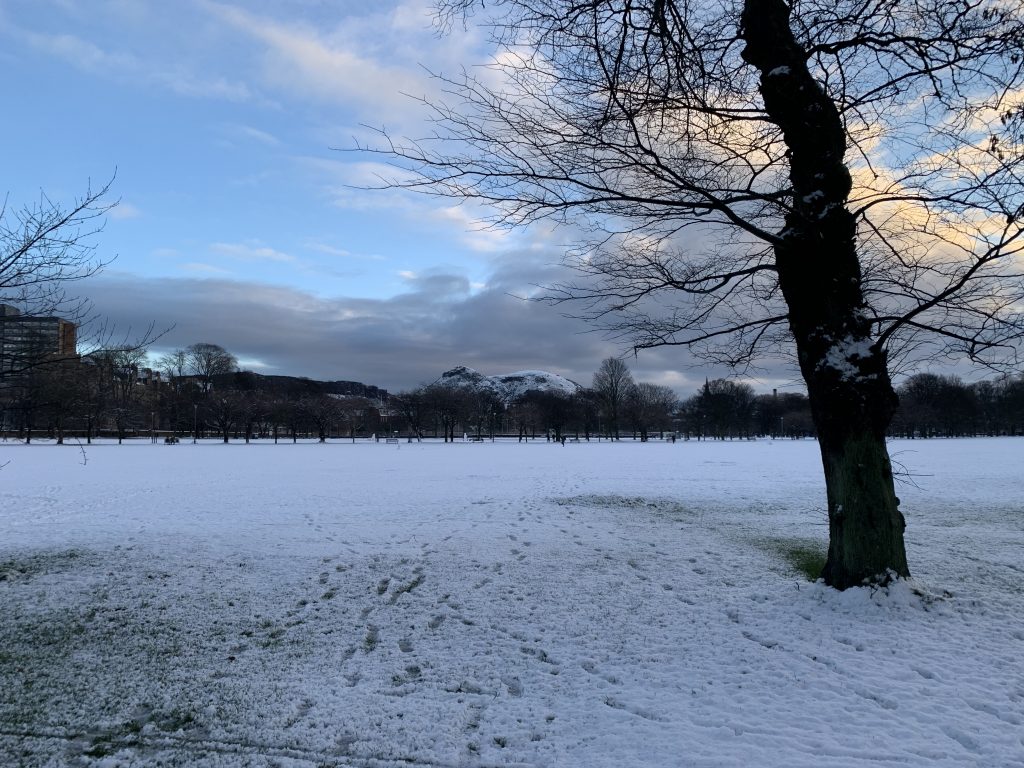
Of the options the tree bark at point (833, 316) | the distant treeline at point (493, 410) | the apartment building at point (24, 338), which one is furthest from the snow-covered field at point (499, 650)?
the distant treeline at point (493, 410)

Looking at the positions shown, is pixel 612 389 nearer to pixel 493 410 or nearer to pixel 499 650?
pixel 493 410

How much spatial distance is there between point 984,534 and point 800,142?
8.32m

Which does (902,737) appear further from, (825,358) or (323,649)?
(323,649)

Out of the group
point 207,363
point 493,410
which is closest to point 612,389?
point 493,410

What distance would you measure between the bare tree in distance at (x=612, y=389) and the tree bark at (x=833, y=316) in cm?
10090

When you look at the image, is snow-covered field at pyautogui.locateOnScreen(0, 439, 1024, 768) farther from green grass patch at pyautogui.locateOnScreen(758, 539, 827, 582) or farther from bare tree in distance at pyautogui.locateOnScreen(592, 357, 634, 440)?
bare tree in distance at pyautogui.locateOnScreen(592, 357, 634, 440)

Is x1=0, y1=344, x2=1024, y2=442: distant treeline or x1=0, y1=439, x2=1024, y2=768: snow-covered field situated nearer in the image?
x1=0, y1=439, x2=1024, y2=768: snow-covered field

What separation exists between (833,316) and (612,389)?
4081 inches

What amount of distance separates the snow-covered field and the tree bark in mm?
562

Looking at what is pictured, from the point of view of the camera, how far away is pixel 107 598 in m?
6.80

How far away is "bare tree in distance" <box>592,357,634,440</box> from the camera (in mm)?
108062

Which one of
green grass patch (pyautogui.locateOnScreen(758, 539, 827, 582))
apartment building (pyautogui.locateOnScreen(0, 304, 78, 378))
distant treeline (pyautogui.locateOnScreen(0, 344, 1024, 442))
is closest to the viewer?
apartment building (pyautogui.locateOnScreen(0, 304, 78, 378))

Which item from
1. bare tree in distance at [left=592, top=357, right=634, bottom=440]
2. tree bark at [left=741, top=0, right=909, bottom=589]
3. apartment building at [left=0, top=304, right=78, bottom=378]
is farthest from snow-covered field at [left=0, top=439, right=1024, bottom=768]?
bare tree in distance at [left=592, top=357, right=634, bottom=440]

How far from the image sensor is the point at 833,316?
6270 millimetres
